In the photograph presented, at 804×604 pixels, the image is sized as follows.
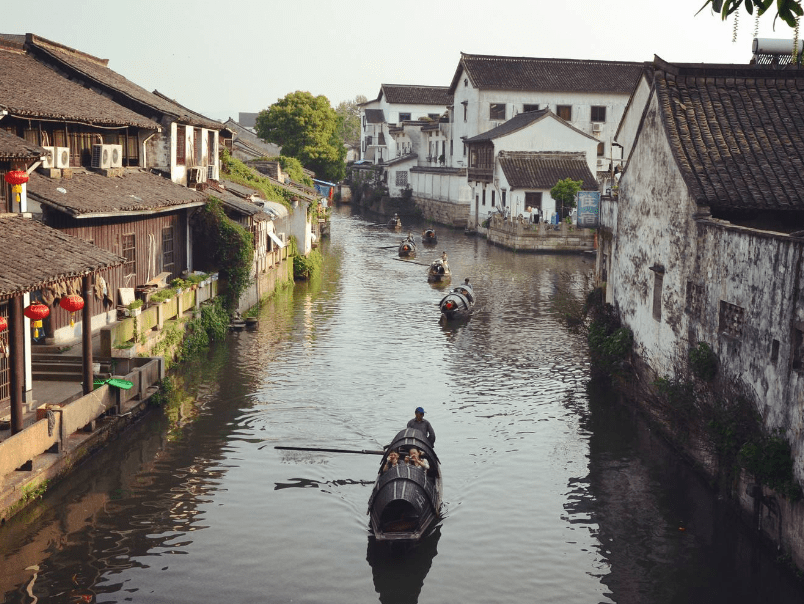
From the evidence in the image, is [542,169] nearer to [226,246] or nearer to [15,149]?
[226,246]

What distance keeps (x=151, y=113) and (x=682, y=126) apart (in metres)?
20.9

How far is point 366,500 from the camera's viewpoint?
64.5 feet

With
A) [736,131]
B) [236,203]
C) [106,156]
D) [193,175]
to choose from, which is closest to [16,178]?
[106,156]

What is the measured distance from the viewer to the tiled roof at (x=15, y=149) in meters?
19.5

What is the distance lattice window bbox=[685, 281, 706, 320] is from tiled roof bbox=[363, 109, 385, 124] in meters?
107

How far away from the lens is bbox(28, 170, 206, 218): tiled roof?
24.7 meters

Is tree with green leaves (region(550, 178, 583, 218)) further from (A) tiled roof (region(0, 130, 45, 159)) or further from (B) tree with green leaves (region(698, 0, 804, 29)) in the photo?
(B) tree with green leaves (region(698, 0, 804, 29))

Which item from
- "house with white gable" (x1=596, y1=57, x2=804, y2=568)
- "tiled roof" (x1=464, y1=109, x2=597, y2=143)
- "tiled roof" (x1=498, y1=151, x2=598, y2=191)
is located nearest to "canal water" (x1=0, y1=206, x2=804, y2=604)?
"house with white gable" (x1=596, y1=57, x2=804, y2=568)

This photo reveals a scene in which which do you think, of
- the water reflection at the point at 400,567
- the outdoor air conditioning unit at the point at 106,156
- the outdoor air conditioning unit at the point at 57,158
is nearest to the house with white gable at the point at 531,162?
the outdoor air conditioning unit at the point at 106,156

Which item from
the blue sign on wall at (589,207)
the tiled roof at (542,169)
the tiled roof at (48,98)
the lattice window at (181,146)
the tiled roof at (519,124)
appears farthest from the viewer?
the tiled roof at (519,124)

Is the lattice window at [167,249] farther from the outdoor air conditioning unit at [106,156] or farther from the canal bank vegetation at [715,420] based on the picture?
the canal bank vegetation at [715,420]

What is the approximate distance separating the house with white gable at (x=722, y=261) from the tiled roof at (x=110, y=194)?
14951 millimetres

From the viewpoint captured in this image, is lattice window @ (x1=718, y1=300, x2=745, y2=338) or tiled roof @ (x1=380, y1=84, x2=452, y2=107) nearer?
lattice window @ (x1=718, y1=300, x2=745, y2=338)

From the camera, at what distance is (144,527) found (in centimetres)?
1802
